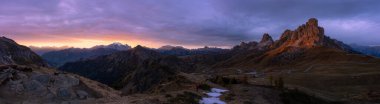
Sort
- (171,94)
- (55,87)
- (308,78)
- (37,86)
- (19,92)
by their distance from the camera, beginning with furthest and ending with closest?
1. (308,78)
2. (55,87)
3. (37,86)
4. (19,92)
5. (171,94)

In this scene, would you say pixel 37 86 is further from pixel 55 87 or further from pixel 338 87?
pixel 338 87

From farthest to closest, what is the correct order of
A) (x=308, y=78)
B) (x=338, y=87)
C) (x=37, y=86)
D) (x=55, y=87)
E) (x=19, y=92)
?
(x=308, y=78), (x=338, y=87), (x=55, y=87), (x=37, y=86), (x=19, y=92)

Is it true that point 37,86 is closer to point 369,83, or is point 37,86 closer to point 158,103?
point 158,103

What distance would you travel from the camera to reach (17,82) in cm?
4844

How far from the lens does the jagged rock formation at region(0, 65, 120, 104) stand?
4394 centimetres

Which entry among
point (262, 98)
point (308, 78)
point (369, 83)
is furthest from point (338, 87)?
point (262, 98)

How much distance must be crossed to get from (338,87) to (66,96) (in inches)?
3243

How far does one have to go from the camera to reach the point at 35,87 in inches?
1880

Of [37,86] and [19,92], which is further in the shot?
[37,86]

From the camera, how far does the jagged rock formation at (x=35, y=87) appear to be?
43938 mm

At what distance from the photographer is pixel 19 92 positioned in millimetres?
45156

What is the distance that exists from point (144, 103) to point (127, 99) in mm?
3225

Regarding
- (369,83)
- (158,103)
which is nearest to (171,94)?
(158,103)

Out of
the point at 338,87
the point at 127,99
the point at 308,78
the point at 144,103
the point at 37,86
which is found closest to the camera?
the point at 144,103
